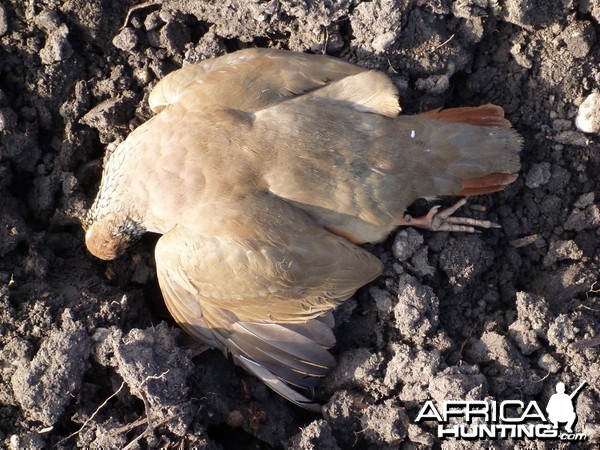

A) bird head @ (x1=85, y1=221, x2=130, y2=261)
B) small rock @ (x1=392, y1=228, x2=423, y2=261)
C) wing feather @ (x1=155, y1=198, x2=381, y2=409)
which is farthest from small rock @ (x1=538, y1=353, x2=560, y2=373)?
bird head @ (x1=85, y1=221, x2=130, y2=261)

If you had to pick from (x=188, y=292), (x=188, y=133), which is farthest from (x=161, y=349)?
(x=188, y=133)

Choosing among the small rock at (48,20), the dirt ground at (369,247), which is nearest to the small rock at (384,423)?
the dirt ground at (369,247)

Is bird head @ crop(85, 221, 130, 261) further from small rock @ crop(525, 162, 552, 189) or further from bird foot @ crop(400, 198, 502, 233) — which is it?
small rock @ crop(525, 162, 552, 189)

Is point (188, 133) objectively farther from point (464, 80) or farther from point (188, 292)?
point (464, 80)

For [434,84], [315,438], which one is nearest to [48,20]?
[434,84]

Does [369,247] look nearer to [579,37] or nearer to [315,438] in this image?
→ [315,438]

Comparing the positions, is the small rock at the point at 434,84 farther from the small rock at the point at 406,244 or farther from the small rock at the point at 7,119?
the small rock at the point at 7,119
